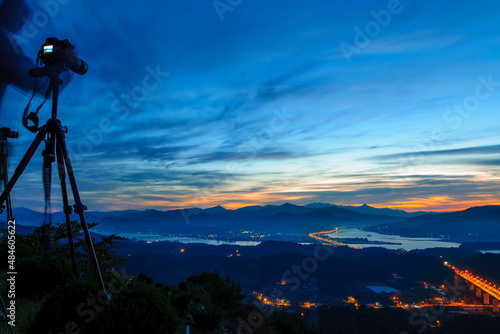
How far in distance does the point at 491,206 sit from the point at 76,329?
259 meters

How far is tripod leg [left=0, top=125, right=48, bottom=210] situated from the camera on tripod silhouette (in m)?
0.75

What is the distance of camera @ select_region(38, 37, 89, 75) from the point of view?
10.5ft

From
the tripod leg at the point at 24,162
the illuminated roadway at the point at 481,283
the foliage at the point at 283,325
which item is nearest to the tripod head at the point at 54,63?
the tripod leg at the point at 24,162

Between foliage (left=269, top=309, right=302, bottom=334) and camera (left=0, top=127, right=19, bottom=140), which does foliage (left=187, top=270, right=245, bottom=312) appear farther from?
camera (left=0, top=127, right=19, bottom=140)

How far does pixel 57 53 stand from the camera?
10.5ft

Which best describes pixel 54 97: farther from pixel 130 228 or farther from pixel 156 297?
pixel 130 228

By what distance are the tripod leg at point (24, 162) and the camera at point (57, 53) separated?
79cm

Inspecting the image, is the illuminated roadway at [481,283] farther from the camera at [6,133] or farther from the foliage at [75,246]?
the camera at [6,133]

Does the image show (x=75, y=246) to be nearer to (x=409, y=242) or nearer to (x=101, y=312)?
(x=101, y=312)

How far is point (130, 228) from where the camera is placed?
114 m

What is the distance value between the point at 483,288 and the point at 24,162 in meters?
60.3

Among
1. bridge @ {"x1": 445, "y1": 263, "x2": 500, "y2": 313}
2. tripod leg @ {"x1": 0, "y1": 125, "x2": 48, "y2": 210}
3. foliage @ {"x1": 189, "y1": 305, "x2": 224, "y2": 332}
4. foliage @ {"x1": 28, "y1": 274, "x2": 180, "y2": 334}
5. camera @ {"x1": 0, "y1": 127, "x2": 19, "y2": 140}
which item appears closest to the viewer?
A: tripod leg @ {"x1": 0, "y1": 125, "x2": 48, "y2": 210}

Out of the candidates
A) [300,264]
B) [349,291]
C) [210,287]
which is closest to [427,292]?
[349,291]

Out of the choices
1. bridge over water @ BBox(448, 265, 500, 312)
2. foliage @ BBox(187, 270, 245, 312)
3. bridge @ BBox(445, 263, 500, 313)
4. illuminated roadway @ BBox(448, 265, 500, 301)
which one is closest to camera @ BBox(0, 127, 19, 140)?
foliage @ BBox(187, 270, 245, 312)
